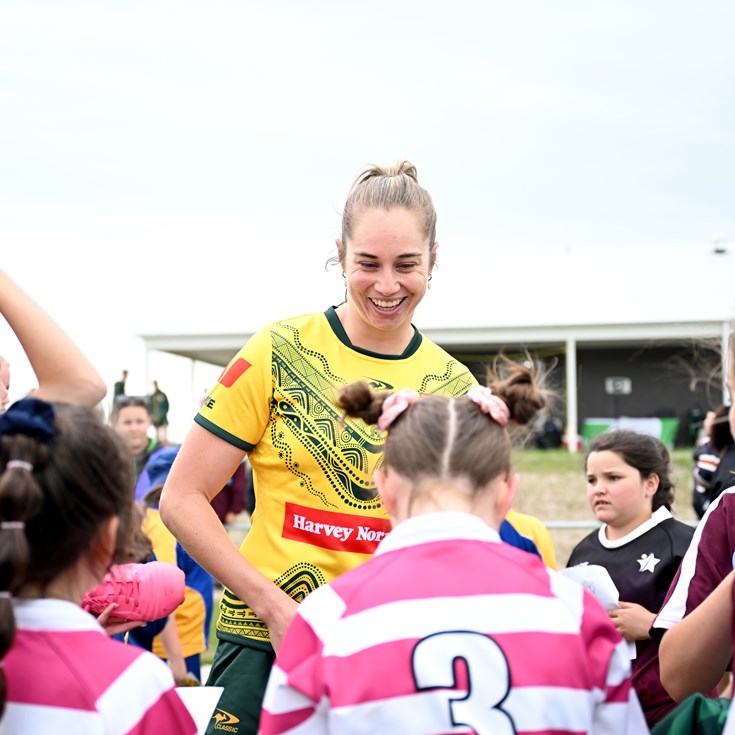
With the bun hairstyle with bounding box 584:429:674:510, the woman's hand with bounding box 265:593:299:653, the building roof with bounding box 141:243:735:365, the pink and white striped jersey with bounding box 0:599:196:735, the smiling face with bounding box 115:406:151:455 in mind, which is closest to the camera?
the pink and white striped jersey with bounding box 0:599:196:735

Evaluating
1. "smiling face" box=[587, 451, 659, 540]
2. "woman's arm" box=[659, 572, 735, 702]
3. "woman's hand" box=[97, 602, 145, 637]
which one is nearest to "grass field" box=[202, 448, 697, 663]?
"smiling face" box=[587, 451, 659, 540]

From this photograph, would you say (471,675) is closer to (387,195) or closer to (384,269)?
(384,269)

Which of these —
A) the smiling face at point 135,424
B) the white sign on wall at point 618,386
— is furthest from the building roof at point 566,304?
the smiling face at point 135,424

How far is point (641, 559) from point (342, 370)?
1.69m

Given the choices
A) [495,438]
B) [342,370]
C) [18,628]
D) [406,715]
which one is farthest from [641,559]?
[18,628]

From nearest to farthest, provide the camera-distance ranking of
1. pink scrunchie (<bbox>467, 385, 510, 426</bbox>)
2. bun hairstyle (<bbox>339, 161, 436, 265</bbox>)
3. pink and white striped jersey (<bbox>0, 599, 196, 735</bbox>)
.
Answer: pink and white striped jersey (<bbox>0, 599, 196, 735</bbox>), pink scrunchie (<bbox>467, 385, 510, 426</bbox>), bun hairstyle (<bbox>339, 161, 436, 265</bbox>)

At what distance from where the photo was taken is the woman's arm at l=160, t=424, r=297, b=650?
2.54 metres

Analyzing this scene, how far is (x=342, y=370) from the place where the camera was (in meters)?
2.78

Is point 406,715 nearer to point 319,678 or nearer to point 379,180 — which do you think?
point 319,678

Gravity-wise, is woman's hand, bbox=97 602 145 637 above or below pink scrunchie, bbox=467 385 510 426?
below

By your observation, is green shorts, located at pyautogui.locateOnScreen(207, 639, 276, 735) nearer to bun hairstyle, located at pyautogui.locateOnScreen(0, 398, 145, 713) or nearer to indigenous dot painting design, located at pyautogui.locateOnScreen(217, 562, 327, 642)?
indigenous dot painting design, located at pyautogui.locateOnScreen(217, 562, 327, 642)

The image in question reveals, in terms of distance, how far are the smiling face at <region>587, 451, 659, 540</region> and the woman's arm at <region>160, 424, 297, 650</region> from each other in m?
1.88

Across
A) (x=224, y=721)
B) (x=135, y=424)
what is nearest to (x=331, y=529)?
(x=224, y=721)

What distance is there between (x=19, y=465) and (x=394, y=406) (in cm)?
74
